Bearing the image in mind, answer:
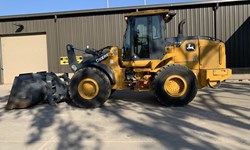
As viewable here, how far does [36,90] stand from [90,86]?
159cm

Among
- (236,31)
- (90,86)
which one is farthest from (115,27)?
(90,86)

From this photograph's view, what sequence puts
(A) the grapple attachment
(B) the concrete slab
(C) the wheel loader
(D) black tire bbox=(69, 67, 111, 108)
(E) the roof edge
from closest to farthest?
(B) the concrete slab → (C) the wheel loader → (D) black tire bbox=(69, 67, 111, 108) → (A) the grapple attachment → (E) the roof edge

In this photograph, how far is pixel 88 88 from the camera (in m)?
9.86

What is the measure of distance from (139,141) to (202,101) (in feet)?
15.0

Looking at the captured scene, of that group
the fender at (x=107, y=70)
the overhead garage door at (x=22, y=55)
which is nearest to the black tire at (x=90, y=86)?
the fender at (x=107, y=70)

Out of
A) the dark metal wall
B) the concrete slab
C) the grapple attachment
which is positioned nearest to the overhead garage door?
the dark metal wall

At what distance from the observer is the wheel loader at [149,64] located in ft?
31.7

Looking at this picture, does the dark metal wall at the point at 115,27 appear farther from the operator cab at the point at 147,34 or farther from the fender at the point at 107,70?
the fender at the point at 107,70

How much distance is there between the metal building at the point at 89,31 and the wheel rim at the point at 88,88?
8.24 metres

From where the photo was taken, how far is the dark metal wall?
1664cm

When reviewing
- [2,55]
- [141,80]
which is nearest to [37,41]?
[2,55]

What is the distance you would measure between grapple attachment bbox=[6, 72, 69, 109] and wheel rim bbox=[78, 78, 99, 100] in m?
1.06

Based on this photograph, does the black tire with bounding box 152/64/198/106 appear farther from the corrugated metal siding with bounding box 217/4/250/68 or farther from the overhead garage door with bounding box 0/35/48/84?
the overhead garage door with bounding box 0/35/48/84

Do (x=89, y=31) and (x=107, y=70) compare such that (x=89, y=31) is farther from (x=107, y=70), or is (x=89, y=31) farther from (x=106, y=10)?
(x=107, y=70)
